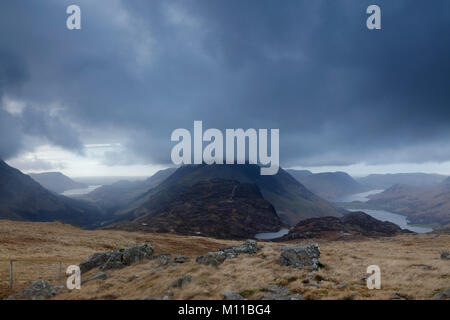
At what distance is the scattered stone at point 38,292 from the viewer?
1480cm

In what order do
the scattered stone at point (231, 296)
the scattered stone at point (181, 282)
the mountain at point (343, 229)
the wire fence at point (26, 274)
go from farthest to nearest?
the mountain at point (343, 229) → the wire fence at point (26, 274) → the scattered stone at point (181, 282) → the scattered stone at point (231, 296)

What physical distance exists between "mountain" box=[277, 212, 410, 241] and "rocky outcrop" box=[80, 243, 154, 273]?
285 ft

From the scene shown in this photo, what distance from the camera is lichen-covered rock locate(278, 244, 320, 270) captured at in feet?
60.8

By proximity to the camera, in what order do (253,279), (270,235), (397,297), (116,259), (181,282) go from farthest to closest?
(270,235)
(116,259)
(253,279)
(181,282)
(397,297)

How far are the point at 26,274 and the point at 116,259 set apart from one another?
7.73m

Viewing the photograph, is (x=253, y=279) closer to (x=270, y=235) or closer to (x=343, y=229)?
(x=343, y=229)

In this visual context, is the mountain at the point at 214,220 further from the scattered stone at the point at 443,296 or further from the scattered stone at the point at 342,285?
the scattered stone at the point at 443,296

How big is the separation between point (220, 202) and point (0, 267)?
562ft

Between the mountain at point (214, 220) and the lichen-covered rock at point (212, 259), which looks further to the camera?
the mountain at point (214, 220)

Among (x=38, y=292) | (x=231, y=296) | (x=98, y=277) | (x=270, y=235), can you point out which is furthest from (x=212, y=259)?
(x=270, y=235)

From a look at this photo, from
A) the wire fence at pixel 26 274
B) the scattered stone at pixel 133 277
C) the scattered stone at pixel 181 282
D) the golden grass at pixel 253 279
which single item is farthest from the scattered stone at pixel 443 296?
the wire fence at pixel 26 274

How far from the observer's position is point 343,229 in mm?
109688

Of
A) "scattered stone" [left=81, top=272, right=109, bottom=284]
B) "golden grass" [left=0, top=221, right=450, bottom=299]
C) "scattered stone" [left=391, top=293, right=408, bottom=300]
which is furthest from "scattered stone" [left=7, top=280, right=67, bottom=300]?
"scattered stone" [left=391, top=293, right=408, bottom=300]

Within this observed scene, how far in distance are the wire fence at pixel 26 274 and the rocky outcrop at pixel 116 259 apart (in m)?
2.04
